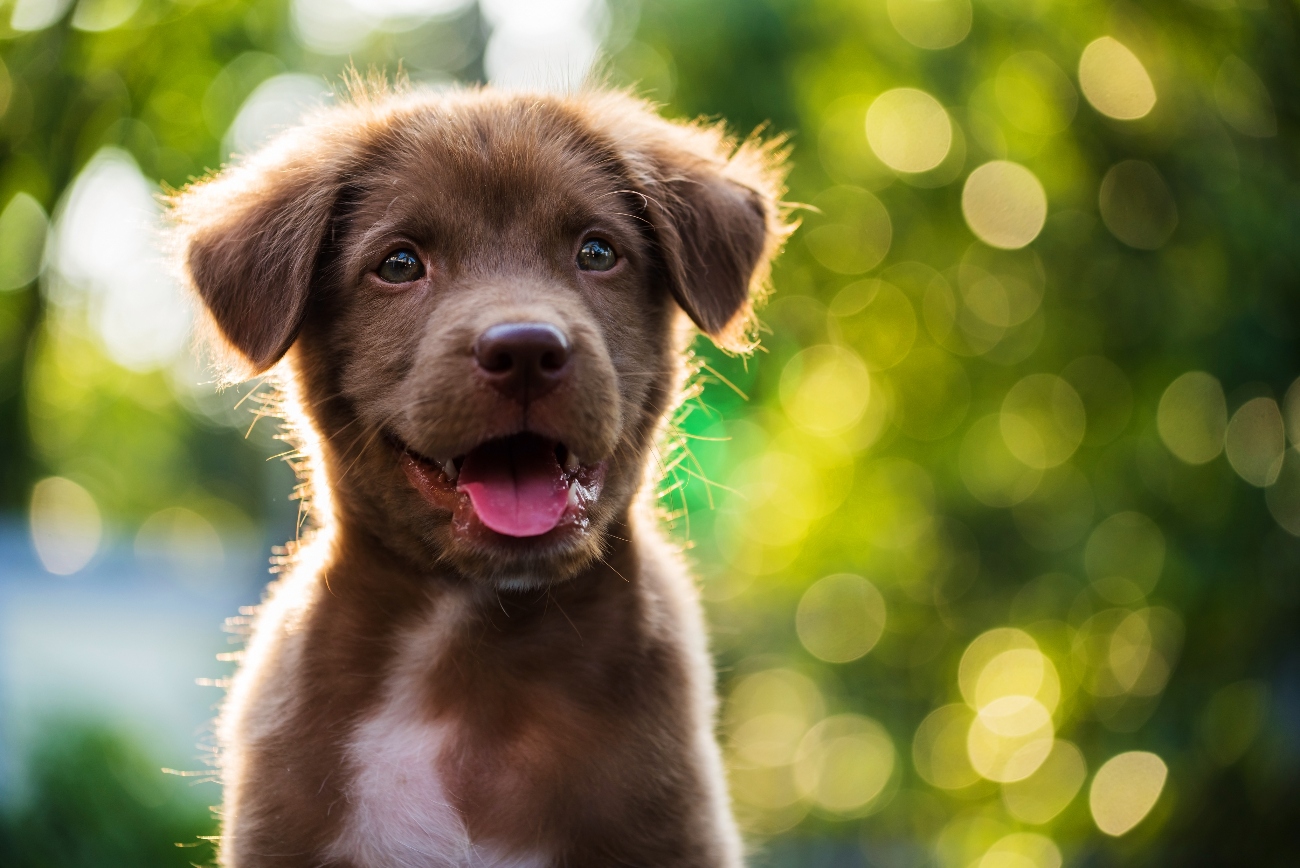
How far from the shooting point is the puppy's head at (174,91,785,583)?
3.07 m

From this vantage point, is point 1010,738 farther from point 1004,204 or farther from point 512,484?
point 512,484

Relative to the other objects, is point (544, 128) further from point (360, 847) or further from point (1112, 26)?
point (1112, 26)

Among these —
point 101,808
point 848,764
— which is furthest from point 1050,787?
point 101,808

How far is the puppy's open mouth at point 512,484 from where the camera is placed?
3090 mm

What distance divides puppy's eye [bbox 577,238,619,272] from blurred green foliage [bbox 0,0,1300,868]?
2534 mm

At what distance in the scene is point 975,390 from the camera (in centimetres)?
1016

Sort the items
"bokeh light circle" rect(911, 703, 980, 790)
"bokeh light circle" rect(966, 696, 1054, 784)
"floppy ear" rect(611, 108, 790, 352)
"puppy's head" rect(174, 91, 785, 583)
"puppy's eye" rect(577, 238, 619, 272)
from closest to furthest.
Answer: "puppy's head" rect(174, 91, 785, 583), "puppy's eye" rect(577, 238, 619, 272), "floppy ear" rect(611, 108, 790, 352), "bokeh light circle" rect(966, 696, 1054, 784), "bokeh light circle" rect(911, 703, 980, 790)

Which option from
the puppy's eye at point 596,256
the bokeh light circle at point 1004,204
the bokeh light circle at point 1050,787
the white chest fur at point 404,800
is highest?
the bokeh light circle at point 1004,204

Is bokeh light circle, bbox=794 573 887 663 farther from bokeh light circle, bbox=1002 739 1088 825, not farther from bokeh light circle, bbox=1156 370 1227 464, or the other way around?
bokeh light circle, bbox=1156 370 1227 464

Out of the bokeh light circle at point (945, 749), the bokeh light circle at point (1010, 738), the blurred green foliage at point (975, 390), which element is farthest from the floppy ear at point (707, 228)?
the bokeh light circle at point (945, 749)

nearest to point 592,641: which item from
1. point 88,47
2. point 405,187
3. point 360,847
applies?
point 360,847

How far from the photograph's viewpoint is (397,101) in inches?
154

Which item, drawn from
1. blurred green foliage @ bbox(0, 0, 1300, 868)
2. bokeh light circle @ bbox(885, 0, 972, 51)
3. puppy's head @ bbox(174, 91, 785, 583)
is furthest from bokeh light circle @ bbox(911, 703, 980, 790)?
puppy's head @ bbox(174, 91, 785, 583)

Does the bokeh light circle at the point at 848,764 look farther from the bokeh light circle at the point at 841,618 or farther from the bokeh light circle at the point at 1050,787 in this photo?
the bokeh light circle at the point at 1050,787
